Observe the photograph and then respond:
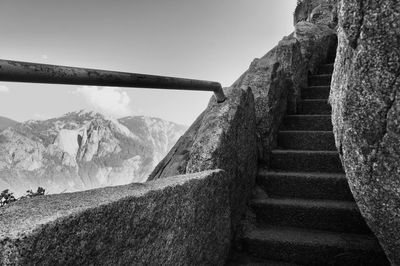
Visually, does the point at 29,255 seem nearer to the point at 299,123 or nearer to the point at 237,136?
the point at 237,136

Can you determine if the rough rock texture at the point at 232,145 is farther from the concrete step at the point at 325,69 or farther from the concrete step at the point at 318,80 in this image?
the concrete step at the point at 325,69

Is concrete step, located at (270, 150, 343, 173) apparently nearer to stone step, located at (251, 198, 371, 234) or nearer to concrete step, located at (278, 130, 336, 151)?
concrete step, located at (278, 130, 336, 151)

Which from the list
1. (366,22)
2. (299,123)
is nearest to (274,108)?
(299,123)

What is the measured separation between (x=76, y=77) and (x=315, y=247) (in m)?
2.50

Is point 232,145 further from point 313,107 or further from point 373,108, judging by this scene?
point 313,107

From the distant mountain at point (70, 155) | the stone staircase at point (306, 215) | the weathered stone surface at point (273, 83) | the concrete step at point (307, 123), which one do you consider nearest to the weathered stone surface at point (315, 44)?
the weathered stone surface at point (273, 83)

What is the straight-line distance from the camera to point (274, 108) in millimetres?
4312

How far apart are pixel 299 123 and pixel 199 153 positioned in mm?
2607

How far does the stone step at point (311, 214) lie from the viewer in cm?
288

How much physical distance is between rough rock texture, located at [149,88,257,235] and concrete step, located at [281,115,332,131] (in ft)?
4.48

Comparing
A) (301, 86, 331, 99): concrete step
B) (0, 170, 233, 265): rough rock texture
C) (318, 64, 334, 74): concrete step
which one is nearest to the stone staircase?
(0, 170, 233, 265): rough rock texture

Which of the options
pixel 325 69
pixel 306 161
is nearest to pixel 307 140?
pixel 306 161

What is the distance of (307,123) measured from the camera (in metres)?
4.59

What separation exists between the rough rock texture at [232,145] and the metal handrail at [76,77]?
758 millimetres
